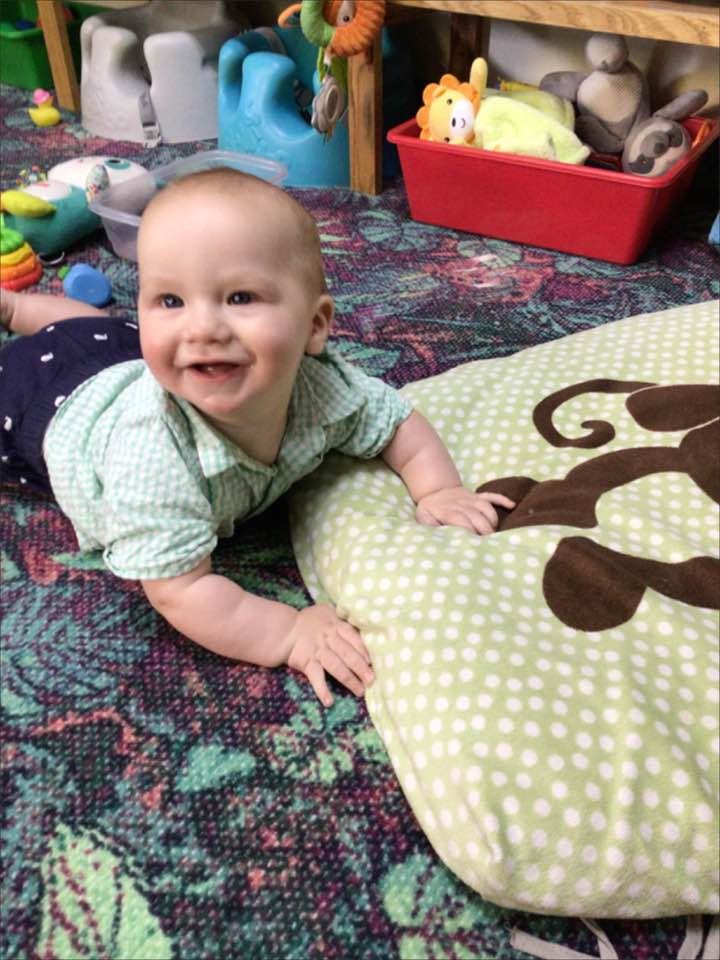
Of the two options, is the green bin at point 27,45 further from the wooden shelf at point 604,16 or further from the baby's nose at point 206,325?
the baby's nose at point 206,325

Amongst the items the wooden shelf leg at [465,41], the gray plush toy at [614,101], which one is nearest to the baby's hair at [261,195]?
the gray plush toy at [614,101]

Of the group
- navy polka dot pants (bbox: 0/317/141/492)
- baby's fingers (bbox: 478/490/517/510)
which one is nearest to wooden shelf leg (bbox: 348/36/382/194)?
navy polka dot pants (bbox: 0/317/141/492)

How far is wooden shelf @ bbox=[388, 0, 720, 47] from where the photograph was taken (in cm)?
120

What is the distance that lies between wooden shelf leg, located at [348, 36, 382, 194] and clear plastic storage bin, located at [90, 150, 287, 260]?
0.16m

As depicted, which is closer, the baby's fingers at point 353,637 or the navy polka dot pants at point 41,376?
the baby's fingers at point 353,637

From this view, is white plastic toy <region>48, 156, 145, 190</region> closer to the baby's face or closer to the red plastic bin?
the red plastic bin

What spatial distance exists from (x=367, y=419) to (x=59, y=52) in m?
1.81

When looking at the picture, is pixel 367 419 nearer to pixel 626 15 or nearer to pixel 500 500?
pixel 500 500

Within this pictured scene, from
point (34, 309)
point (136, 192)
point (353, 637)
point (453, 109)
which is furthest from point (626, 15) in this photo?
point (353, 637)

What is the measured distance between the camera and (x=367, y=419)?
778 mm

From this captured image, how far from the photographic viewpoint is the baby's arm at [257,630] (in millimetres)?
657

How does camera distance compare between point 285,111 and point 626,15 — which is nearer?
point 626,15

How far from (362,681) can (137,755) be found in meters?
0.18

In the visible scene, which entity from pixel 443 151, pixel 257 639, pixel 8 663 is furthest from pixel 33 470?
pixel 443 151
